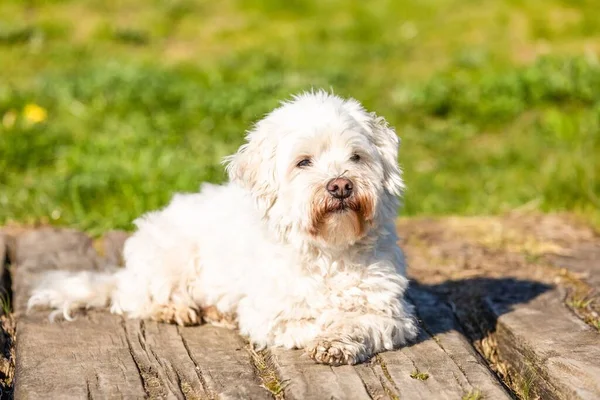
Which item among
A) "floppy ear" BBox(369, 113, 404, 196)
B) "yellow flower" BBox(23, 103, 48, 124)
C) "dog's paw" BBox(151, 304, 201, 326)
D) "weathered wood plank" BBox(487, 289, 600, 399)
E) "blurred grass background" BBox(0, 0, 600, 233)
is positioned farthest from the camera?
"yellow flower" BBox(23, 103, 48, 124)

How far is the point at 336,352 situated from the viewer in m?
4.55

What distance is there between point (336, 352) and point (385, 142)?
1178mm


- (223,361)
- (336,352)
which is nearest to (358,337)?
(336,352)

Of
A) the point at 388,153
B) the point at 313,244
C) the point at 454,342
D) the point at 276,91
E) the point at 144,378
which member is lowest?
the point at 144,378

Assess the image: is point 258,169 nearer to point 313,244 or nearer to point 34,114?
point 313,244

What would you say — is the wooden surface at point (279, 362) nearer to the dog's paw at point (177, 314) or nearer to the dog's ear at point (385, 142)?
the dog's paw at point (177, 314)

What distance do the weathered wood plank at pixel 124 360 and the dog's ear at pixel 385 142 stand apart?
3.75ft

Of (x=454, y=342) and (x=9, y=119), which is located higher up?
(x=9, y=119)

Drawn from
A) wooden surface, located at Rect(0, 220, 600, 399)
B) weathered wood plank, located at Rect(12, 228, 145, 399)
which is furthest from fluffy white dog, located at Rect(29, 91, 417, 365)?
weathered wood plank, located at Rect(12, 228, 145, 399)

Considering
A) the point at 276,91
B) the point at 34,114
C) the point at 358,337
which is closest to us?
the point at 358,337

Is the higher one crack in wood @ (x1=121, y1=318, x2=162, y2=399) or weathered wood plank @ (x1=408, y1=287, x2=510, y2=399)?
weathered wood plank @ (x1=408, y1=287, x2=510, y2=399)

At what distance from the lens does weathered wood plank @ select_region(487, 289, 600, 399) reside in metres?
4.46

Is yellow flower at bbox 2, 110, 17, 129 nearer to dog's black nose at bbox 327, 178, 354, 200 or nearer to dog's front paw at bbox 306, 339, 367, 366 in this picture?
dog's black nose at bbox 327, 178, 354, 200

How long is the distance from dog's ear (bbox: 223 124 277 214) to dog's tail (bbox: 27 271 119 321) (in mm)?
1086
